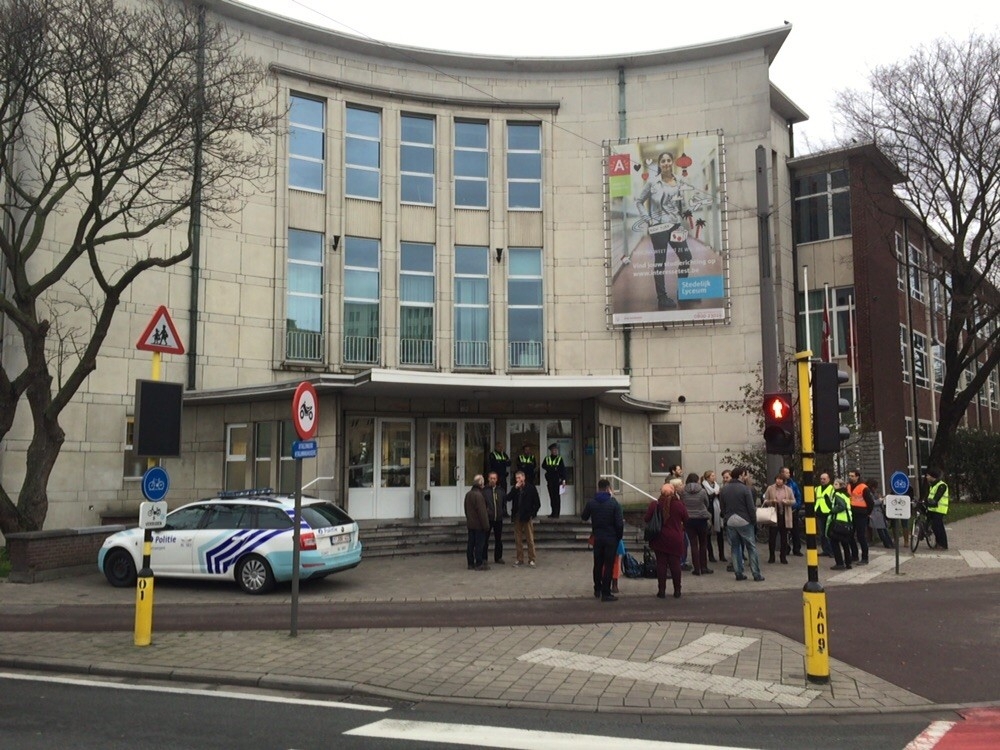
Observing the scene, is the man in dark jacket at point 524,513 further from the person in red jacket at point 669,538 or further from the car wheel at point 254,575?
the car wheel at point 254,575

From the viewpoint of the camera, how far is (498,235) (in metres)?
26.4

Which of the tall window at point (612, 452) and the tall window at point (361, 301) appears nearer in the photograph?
the tall window at point (612, 452)

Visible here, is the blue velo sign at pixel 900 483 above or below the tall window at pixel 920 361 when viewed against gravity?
below

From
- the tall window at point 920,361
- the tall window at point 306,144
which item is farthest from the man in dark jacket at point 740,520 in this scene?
the tall window at point 920,361

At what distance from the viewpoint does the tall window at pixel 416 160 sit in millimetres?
26203

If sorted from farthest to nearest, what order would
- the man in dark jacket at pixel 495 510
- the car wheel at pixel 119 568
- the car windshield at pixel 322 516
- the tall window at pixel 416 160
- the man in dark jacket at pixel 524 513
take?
1. the tall window at pixel 416 160
2. the man in dark jacket at pixel 495 510
3. the man in dark jacket at pixel 524 513
4. the car wheel at pixel 119 568
5. the car windshield at pixel 322 516

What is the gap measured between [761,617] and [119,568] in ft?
33.5

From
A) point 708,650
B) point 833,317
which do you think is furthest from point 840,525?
point 833,317

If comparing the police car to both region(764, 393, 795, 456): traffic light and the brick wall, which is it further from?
region(764, 393, 795, 456): traffic light

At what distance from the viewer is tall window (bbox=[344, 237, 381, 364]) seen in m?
25.0

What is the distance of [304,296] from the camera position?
80.9ft

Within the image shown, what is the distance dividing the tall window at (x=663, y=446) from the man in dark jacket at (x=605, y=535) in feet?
41.9

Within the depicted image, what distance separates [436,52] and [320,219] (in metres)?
6.11

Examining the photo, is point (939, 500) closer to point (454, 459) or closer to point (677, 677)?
point (454, 459)
